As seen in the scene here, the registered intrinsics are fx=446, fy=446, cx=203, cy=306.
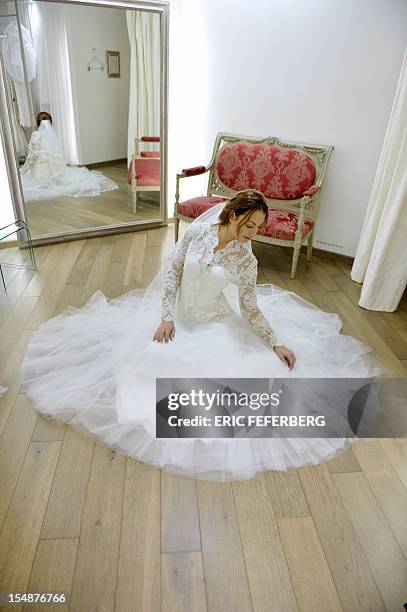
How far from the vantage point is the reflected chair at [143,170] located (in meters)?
4.26

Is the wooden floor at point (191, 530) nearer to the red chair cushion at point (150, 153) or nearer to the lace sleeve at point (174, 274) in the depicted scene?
the lace sleeve at point (174, 274)

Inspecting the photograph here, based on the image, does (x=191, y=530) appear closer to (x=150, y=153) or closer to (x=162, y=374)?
(x=162, y=374)

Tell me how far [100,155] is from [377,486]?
3.46m

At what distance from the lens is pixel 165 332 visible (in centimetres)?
204

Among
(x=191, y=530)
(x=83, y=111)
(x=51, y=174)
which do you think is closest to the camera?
(x=191, y=530)

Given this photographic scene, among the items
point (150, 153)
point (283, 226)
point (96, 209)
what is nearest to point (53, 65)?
point (150, 153)

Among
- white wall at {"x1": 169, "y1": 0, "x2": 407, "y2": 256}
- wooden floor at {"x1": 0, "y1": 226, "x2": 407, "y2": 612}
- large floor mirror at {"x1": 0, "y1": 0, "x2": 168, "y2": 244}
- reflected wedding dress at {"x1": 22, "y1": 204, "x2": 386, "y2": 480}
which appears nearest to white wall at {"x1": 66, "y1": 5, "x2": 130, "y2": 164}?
large floor mirror at {"x1": 0, "y1": 0, "x2": 168, "y2": 244}

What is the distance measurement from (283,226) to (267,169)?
609mm

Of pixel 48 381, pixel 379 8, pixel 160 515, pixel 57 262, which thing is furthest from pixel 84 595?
pixel 379 8

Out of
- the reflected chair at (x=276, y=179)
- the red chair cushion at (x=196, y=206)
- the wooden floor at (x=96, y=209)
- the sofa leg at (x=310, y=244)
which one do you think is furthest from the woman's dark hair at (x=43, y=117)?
the sofa leg at (x=310, y=244)

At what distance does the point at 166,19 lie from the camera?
12.8 ft

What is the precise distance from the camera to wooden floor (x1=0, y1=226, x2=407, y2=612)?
4.85 ft

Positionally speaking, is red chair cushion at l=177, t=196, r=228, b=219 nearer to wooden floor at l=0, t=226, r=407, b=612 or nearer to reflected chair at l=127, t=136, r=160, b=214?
reflected chair at l=127, t=136, r=160, b=214

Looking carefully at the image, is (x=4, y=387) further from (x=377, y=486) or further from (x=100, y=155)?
(x=100, y=155)
